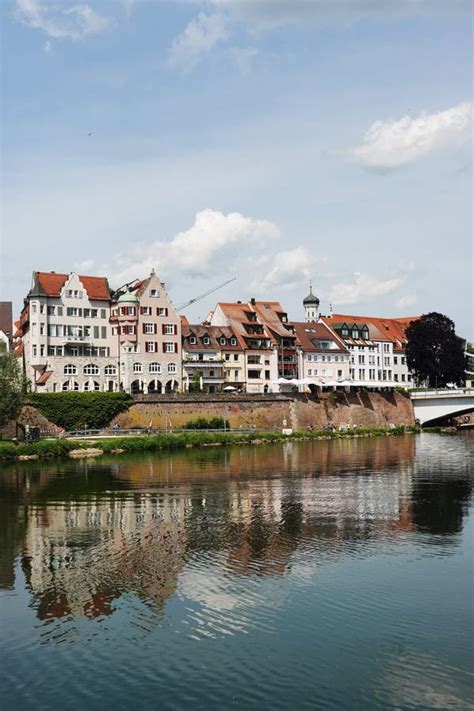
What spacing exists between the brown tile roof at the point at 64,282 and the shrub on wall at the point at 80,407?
567 inches

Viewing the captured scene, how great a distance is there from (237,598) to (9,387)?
5565 cm

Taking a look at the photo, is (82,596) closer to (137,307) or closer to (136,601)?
(136,601)

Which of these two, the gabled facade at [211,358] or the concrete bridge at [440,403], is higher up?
the gabled facade at [211,358]

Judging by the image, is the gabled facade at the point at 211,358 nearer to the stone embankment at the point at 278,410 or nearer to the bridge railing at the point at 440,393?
the stone embankment at the point at 278,410

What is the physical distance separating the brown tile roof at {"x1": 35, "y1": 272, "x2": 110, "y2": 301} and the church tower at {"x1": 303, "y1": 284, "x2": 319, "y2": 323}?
45.4m

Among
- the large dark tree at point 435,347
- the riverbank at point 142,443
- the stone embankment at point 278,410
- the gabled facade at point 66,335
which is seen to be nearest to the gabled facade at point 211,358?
the stone embankment at point 278,410

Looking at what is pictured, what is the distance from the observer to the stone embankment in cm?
9550

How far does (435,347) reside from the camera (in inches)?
5025

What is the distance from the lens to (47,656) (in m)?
23.2

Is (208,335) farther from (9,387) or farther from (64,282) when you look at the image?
(9,387)

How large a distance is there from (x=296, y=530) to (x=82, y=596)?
42.7 ft

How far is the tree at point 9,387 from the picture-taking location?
78.1m

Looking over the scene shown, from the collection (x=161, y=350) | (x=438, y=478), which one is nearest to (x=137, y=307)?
(x=161, y=350)

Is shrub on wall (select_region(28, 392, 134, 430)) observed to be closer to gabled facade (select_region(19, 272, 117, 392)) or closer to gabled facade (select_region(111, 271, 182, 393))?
gabled facade (select_region(19, 272, 117, 392))
